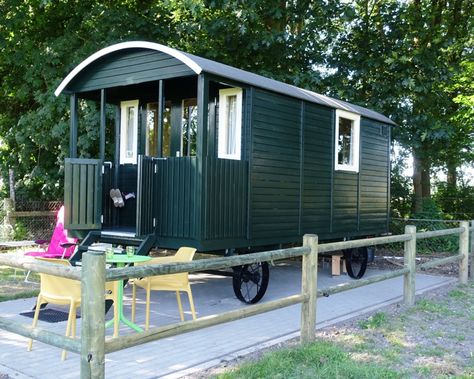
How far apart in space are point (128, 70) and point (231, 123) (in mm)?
1618

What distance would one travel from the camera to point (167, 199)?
21.5 ft

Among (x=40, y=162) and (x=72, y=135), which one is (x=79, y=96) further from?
(x=40, y=162)

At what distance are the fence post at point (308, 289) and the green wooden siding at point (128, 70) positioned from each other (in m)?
2.72

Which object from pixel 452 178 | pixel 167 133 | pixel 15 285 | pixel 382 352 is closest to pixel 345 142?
pixel 167 133

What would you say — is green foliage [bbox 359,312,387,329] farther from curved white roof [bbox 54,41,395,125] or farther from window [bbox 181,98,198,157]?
window [bbox 181,98,198,157]

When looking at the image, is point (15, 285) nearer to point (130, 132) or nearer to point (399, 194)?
point (130, 132)

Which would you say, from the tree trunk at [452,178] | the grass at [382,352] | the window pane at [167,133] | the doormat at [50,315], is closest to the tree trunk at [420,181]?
the tree trunk at [452,178]

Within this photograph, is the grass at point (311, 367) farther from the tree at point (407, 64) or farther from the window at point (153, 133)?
the tree at point (407, 64)

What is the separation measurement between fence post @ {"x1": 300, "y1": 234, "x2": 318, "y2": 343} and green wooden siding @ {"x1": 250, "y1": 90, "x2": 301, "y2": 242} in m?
2.01

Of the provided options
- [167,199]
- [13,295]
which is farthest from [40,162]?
[167,199]

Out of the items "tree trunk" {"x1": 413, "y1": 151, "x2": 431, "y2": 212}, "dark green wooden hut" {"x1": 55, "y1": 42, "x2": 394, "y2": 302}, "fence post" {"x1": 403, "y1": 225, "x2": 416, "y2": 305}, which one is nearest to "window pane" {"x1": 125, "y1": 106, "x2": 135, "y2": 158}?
"dark green wooden hut" {"x1": 55, "y1": 42, "x2": 394, "y2": 302}

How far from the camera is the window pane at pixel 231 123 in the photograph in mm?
7238

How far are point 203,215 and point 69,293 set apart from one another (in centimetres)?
210

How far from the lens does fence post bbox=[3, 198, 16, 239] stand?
37.9 ft
